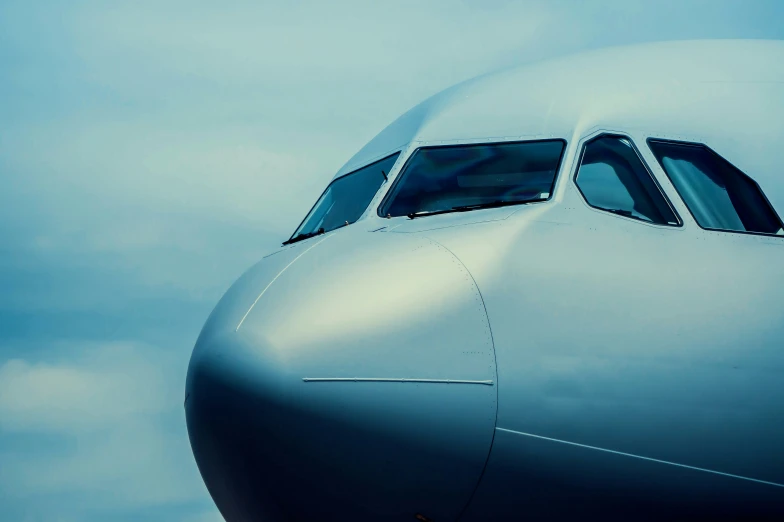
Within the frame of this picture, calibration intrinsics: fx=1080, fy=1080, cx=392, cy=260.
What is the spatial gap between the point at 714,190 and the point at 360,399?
12.4 feet

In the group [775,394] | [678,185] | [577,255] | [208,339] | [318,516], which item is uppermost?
[678,185]

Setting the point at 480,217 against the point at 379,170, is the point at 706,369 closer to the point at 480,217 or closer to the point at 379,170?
the point at 480,217

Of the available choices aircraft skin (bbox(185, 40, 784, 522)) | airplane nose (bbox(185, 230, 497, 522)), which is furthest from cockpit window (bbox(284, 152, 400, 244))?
airplane nose (bbox(185, 230, 497, 522))

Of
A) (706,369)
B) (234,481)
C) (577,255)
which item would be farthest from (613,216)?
(234,481)

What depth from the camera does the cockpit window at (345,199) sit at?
418 inches

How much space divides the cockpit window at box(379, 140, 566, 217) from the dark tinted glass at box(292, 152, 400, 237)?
44 centimetres

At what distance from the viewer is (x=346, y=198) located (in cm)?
1146

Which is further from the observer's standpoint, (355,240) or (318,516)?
(355,240)

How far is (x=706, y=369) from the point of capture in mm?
8297

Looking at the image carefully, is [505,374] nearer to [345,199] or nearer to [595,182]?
[595,182]

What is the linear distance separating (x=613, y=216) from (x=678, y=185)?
75cm

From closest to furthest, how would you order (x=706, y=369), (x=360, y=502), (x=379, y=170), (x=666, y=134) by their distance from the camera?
(x=360, y=502)
(x=706, y=369)
(x=666, y=134)
(x=379, y=170)

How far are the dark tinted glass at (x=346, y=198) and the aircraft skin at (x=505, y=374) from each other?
4.75 ft

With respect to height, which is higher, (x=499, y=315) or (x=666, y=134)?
(x=666, y=134)
